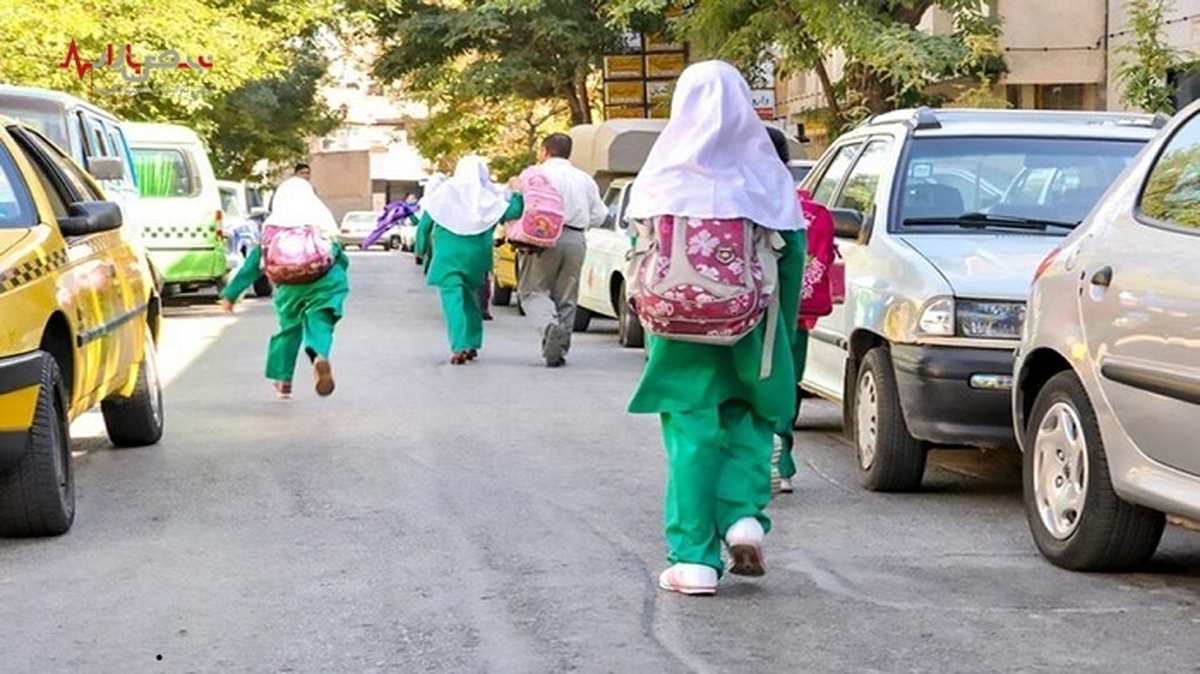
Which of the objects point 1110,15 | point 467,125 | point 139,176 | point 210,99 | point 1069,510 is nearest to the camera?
point 1069,510

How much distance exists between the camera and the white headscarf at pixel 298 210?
12727 mm

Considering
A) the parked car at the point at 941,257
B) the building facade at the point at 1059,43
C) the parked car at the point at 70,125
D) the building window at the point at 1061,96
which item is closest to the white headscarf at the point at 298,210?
the parked car at the point at 70,125

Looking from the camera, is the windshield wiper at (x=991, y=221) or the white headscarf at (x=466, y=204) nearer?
the windshield wiper at (x=991, y=221)

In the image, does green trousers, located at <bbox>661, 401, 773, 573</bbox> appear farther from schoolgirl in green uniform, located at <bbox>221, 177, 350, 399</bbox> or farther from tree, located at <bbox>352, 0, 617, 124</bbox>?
tree, located at <bbox>352, 0, 617, 124</bbox>

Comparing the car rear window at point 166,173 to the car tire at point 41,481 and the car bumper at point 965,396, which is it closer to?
the car tire at point 41,481

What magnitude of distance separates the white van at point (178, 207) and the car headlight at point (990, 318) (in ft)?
48.7

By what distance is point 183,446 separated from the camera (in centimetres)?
1075

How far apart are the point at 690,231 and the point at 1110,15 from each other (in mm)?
23486

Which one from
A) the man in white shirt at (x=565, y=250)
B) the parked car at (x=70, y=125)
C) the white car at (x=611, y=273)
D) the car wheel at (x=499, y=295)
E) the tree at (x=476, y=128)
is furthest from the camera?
the tree at (x=476, y=128)

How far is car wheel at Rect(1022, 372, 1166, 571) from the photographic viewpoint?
6.83 metres

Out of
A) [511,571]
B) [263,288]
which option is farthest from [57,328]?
[263,288]

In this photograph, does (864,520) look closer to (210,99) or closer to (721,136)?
(721,136)

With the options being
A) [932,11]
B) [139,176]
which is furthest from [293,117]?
[139,176]

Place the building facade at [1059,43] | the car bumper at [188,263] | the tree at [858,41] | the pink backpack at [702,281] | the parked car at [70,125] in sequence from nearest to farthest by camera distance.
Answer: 1. the pink backpack at [702,281]
2. the parked car at [70,125]
3. the tree at [858,41]
4. the car bumper at [188,263]
5. the building facade at [1059,43]
